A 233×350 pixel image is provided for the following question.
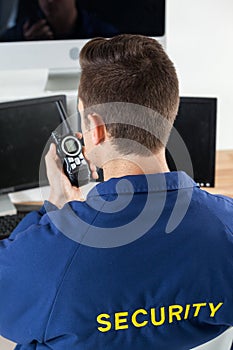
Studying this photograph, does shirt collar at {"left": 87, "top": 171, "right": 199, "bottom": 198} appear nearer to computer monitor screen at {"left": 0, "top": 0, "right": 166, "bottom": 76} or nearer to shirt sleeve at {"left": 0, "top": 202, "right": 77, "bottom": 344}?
shirt sleeve at {"left": 0, "top": 202, "right": 77, "bottom": 344}

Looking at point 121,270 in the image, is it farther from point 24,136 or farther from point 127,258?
point 24,136

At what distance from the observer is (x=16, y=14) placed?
6.72 ft

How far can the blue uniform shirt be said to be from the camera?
3.51 ft

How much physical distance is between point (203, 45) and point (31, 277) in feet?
5.38

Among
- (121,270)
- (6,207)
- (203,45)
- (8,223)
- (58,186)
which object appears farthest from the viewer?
(203,45)

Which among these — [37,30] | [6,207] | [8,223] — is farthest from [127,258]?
[37,30]

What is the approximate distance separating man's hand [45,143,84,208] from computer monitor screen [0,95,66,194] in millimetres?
324

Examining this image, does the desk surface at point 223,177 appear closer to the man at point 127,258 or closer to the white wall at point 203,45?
the white wall at point 203,45

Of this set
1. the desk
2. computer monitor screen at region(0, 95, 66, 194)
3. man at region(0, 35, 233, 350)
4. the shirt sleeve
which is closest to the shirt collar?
man at region(0, 35, 233, 350)

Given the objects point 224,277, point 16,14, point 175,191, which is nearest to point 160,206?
point 175,191

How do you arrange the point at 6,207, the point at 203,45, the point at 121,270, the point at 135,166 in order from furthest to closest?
the point at 203,45 → the point at 6,207 → the point at 135,166 → the point at 121,270

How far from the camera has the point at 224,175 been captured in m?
2.30

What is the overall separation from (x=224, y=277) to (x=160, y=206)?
6.2 inches

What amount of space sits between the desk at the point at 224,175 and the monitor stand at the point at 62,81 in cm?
56
